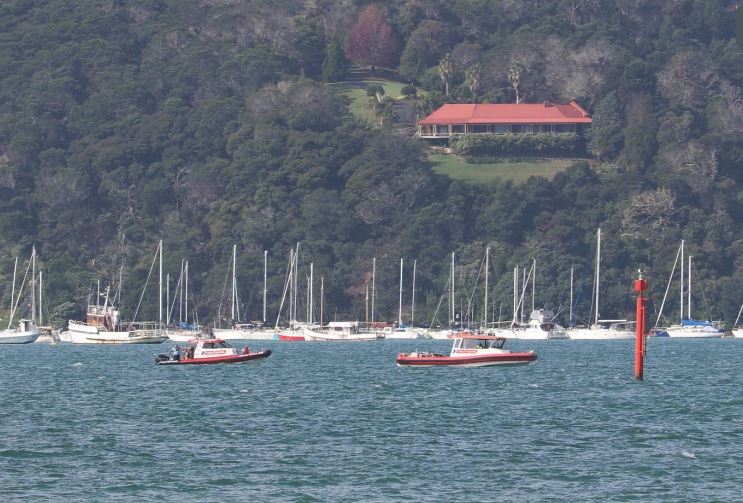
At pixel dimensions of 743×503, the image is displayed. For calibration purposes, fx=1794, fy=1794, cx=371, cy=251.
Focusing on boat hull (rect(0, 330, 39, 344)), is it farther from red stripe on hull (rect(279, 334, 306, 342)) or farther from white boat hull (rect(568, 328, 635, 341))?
white boat hull (rect(568, 328, 635, 341))

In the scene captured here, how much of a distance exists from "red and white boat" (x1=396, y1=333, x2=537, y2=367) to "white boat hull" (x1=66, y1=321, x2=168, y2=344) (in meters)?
61.6

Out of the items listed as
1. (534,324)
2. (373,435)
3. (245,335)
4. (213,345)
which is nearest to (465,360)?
(213,345)

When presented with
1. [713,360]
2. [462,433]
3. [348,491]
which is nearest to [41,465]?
[348,491]

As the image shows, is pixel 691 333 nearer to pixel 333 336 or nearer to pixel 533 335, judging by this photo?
pixel 533 335

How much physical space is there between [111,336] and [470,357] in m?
67.8

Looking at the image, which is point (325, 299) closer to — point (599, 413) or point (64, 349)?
point (64, 349)

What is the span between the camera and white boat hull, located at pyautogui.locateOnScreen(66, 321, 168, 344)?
160750 mm

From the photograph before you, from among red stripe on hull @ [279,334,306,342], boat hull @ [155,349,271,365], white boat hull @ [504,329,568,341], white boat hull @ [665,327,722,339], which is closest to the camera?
boat hull @ [155,349,271,365]

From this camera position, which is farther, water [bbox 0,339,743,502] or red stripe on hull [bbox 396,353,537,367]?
red stripe on hull [bbox 396,353,537,367]

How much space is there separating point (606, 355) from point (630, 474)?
255ft

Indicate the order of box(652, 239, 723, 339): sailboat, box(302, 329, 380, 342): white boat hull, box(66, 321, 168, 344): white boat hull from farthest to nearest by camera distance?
box(652, 239, 723, 339): sailboat
box(302, 329, 380, 342): white boat hull
box(66, 321, 168, 344): white boat hull

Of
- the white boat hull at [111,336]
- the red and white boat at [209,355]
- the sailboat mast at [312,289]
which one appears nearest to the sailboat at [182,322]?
the white boat hull at [111,336]

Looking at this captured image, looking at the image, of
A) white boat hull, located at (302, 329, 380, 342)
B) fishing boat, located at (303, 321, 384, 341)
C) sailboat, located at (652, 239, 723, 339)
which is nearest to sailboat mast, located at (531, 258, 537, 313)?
sailboat, located at (652, 239, 723, 339)

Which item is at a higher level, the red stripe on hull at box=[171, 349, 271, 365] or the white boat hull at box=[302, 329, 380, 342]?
the white boat hull at box=[302, 329, 380, 342]
